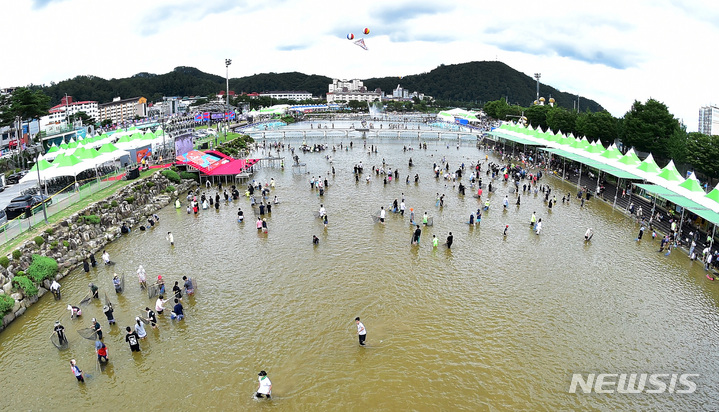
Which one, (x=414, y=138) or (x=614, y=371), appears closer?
(x=614, y=371)

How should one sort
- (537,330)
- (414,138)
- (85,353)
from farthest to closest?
(414,138) → (537,330) → (85,353)

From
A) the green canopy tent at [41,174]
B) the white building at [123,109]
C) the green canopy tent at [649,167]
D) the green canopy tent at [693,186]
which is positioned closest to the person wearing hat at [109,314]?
the green canopy tent at [41,174]

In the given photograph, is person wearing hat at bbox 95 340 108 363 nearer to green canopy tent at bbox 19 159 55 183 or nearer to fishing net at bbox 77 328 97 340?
fishing net at bbox 77 328 97 340

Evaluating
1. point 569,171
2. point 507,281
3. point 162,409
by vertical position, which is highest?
point 569,171

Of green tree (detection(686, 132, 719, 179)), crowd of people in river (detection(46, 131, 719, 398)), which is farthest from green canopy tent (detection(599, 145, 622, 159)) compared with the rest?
green tree (detection(686, 132, 719, 179))

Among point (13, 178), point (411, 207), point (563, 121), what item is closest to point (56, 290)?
point (411, 207)

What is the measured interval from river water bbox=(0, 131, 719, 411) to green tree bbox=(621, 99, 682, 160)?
19.9 meters

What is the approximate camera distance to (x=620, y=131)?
46.2 meters

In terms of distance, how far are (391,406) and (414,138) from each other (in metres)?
69.0

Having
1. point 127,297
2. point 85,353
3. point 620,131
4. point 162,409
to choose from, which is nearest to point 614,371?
point 162,409

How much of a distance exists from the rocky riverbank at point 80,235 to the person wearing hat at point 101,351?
5.52m

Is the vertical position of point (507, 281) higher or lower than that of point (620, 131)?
lower

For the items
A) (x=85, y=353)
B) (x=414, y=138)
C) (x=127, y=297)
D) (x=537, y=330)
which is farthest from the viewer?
(x=414, y=138)

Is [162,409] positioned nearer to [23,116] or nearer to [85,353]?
[85,353]
